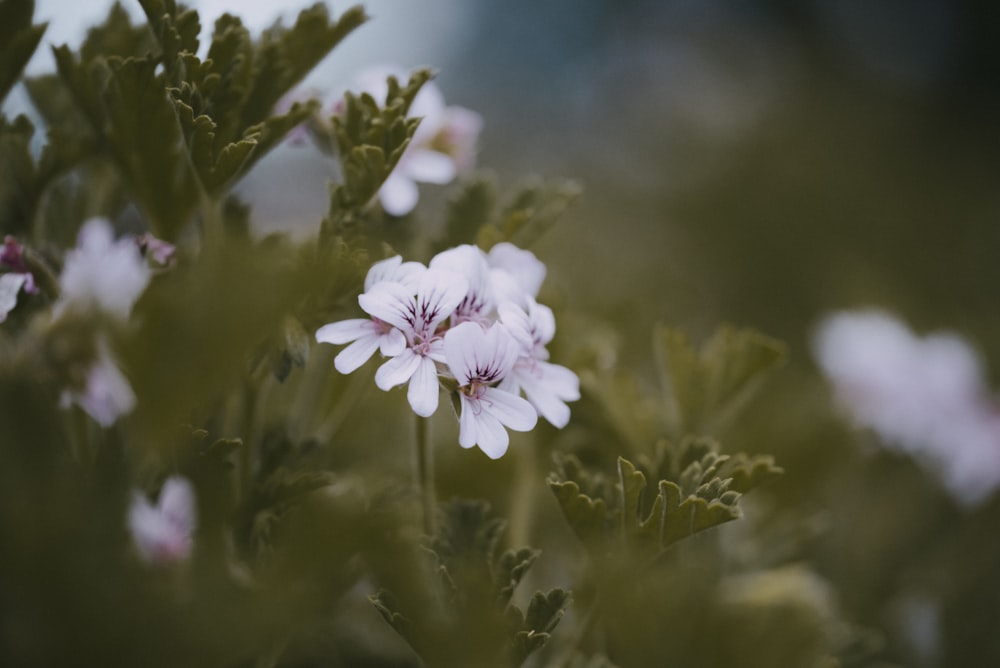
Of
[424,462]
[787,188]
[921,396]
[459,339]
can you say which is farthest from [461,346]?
[787,188]

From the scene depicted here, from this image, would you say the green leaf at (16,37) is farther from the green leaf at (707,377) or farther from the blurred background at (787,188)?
the green leaf at (707,377)

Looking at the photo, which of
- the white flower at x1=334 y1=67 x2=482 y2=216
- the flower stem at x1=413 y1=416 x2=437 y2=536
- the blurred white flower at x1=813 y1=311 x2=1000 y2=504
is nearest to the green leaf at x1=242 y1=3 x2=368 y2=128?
the white flower at x1=334 y1=67 x2=482 y2=216

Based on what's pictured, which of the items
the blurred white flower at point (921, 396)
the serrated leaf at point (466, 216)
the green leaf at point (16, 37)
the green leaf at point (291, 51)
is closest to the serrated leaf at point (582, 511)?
the serrated leaf at point (466, 216)

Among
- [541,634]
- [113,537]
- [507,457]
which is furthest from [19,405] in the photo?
[507,457]

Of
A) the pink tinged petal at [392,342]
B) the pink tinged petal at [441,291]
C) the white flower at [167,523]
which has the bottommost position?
the white flower at [167,523]

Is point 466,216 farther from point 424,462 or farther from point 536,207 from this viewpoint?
point 424,462

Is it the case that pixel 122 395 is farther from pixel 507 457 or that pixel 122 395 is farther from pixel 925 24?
pixel 925 24
